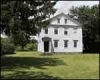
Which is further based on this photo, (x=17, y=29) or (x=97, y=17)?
(x=97, y=17)

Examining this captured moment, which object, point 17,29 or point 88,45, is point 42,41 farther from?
point 17,29

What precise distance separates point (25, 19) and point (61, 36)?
75.9 feet

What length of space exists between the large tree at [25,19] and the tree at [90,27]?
23638 mm

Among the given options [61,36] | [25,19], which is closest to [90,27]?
[61,36]

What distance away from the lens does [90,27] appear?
6412cm

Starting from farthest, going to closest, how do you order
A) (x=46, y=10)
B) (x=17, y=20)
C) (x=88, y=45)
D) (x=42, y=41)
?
(x=88, y=45), (x=42, y=41), (x=46, y=10), (x=17, y=20)

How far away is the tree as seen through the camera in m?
60.5

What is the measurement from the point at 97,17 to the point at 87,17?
4.70 meters

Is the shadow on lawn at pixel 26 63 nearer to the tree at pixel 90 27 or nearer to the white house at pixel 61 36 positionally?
the white house at pixel 61 36

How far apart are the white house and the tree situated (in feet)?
10.5

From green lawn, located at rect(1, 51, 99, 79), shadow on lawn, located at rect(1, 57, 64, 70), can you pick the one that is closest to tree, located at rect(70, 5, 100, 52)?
shadow on lawn, located at rect(1, 57, 64, 70)

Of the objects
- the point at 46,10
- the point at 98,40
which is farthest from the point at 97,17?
the point at 46,10

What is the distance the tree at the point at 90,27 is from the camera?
6047 centimetres

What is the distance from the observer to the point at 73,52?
2307 inches
